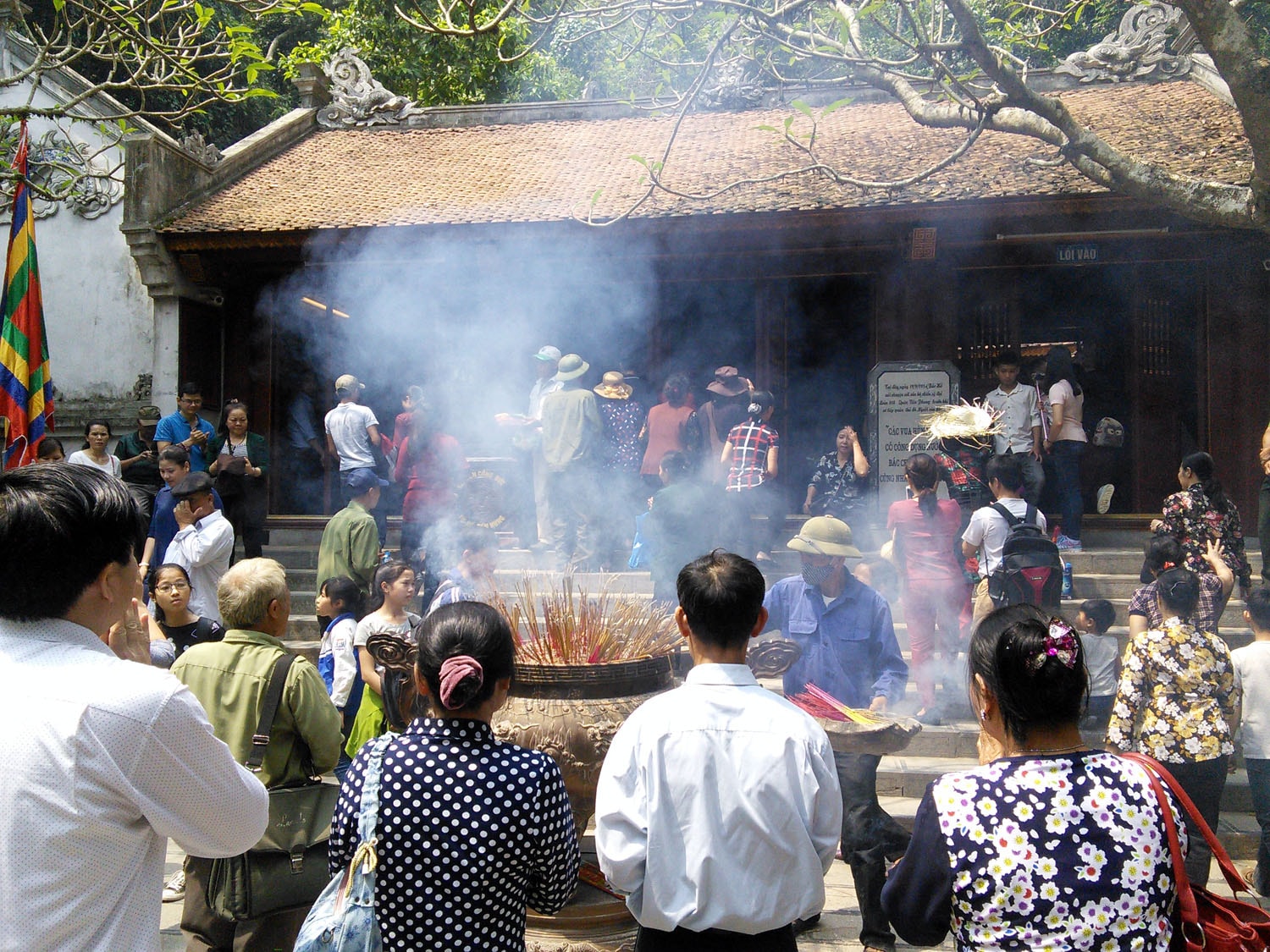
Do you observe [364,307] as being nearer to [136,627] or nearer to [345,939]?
[136,627]

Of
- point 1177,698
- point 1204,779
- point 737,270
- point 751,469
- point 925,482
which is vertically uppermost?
point 737,270

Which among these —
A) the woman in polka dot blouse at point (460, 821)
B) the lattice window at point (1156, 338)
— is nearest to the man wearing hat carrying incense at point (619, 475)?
the lattice window at point (1156, 338)

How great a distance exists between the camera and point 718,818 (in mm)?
2074

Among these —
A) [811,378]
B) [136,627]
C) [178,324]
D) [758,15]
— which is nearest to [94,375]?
[178,324]

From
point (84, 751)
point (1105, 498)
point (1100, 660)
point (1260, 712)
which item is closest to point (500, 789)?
point (84, 751)

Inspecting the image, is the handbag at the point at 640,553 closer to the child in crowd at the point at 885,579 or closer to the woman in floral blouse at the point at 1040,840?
the child in crowd at the point at 885,579

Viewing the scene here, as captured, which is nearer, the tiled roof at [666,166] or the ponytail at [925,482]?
the ponytail at [925,482]

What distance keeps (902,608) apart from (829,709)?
3.76m

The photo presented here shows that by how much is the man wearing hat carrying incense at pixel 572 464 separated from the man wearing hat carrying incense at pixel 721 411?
0.90 meters

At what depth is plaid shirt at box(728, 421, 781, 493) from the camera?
298 inches

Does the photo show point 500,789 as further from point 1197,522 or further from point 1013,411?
point 1013,411

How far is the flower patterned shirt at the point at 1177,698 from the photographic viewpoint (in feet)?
13.1

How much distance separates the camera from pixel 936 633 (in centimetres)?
635

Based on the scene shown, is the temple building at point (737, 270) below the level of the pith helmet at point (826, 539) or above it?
above
